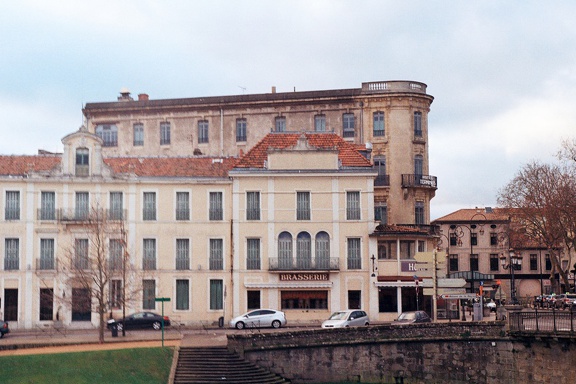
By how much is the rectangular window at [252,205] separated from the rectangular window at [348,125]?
17.5 meters

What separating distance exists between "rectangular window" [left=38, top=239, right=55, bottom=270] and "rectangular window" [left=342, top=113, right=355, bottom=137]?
2904 cm

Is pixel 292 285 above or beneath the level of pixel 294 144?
beneath

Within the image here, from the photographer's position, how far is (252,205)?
2783 inches

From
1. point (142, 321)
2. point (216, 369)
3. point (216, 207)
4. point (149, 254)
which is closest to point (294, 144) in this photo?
point (216, 207)

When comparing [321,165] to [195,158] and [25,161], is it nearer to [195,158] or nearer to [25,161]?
[195,158]

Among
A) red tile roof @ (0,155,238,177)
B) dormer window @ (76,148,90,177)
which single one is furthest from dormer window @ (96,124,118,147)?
dormer window @ (76,148,90,177)

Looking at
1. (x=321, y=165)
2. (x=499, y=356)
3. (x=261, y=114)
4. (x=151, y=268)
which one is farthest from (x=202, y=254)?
(x=499, y=356)

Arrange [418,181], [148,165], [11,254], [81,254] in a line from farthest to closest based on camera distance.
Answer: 1. [418,181]
2. [148,165]
3. [11,254]
4. [81,254]

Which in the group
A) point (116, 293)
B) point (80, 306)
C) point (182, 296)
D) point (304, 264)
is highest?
point (304, 264)

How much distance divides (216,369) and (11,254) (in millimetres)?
26485

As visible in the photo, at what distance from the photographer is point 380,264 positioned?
70312mm

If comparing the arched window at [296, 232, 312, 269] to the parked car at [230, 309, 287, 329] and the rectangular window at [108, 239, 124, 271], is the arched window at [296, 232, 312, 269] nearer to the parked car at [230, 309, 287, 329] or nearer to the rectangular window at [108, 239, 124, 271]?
the parked car at [230, 309, 287, 329]

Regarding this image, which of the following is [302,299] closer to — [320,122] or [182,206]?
[182,206]

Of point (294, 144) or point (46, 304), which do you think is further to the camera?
point (294, 144)
